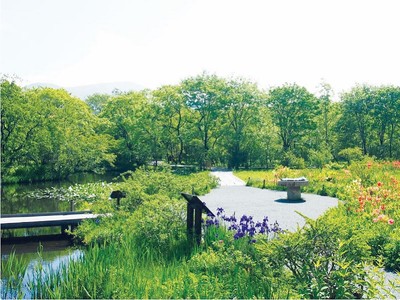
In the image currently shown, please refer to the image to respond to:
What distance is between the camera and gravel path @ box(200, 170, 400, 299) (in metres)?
10.9

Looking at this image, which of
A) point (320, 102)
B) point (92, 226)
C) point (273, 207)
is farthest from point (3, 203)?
point (320, 102)

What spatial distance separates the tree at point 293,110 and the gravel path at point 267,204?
1745 centimetres

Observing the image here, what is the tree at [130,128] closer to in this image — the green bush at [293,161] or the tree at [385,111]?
the green bush at [293,161]

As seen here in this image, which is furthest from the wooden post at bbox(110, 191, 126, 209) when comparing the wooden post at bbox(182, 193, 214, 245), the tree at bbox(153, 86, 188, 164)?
the tree at bbox(153, 86, 188, 164)

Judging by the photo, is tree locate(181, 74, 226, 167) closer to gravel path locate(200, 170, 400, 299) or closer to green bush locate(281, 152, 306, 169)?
green bush locate(281, 152, 306, 169)

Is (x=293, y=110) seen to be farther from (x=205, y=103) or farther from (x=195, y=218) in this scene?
(x=195, y=218)

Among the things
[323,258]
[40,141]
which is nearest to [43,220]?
[323,258]

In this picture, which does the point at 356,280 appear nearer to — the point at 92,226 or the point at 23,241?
the point at 92,226

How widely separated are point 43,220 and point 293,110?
2657cm

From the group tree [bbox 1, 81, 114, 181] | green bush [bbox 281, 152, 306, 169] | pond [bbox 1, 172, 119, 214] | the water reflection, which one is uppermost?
tree [bbox 1, 81, 114, 181]

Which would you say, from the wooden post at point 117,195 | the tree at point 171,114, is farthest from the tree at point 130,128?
the wooden post at point 117,195

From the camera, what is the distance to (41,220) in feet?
35.3

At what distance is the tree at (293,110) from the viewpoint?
111 feet

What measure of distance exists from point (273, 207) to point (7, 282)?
8.42 meters
